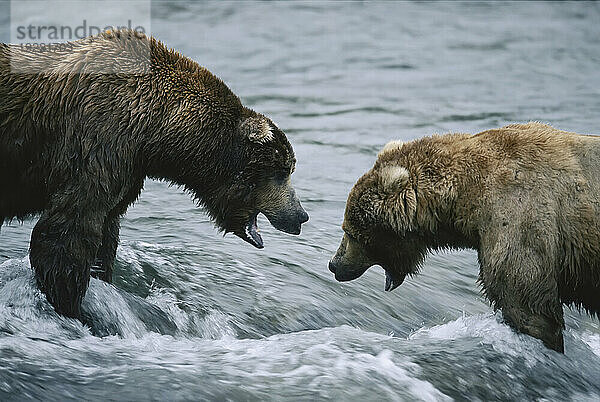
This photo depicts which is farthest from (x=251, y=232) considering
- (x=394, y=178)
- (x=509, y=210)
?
(x=509, y=210)

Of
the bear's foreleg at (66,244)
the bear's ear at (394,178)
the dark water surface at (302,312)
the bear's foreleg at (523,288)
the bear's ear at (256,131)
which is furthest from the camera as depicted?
the bear's ear at (256,131)

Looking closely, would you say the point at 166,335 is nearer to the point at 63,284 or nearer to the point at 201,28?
the point at 63,284

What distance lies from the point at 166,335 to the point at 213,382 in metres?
1.38

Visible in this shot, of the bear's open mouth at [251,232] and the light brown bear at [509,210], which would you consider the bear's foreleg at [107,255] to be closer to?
the bear's open mouth at [251,232]

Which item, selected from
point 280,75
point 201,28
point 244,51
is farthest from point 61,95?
point 201,28

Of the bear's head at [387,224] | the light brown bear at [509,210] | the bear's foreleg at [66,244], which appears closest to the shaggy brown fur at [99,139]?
the bear's foreleg at [66,244]

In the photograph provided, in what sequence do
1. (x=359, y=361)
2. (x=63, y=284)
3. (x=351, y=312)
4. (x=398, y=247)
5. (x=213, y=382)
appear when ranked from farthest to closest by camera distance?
(x=351, y=312), (x=398, y=247), (x=63, y=284), (x=359, y=361), (x=213, y=382)

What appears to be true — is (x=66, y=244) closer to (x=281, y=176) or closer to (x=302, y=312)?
(x=281, y=176)

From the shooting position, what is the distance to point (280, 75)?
15.9 meters

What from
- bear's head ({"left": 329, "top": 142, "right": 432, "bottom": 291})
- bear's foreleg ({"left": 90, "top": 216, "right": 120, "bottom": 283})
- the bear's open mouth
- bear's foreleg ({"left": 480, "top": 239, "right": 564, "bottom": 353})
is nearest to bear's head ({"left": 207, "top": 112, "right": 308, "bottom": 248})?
the bear's open mouth

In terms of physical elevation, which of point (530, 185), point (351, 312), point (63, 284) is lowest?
point (351, 312)

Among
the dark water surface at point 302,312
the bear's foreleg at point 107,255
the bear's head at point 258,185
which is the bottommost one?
the dark water surface at point 302,312

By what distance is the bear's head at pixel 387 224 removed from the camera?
622 cm

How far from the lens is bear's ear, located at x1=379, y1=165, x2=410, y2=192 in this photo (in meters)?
6.21
